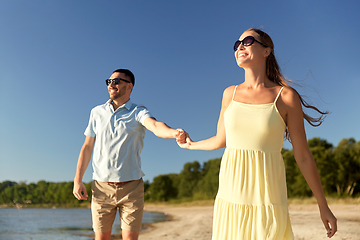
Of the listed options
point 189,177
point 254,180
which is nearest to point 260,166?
point 254,180

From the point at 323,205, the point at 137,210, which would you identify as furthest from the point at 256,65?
the point at 137,210

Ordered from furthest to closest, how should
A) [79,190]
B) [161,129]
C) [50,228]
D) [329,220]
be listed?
1. [50,228]
2. [79,190]
3. [161,129]
4. [329,220]

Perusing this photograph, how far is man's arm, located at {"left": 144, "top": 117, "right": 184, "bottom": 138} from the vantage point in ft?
11.4

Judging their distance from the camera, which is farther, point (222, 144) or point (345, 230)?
point (345, 230)

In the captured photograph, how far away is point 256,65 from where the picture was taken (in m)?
2.56

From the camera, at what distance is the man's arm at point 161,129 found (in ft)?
11.4

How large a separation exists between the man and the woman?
4.87 feet

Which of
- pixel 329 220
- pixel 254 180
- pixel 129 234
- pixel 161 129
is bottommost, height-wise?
pixel 129 234

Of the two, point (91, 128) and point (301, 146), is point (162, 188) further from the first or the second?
point (301, 146)

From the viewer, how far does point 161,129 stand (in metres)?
3.75

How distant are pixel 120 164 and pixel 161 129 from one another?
2.40ft

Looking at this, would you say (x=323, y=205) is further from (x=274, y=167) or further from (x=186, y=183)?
(x=186, y=183)

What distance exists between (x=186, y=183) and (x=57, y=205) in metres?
21.3

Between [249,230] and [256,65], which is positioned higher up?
[256,65]
